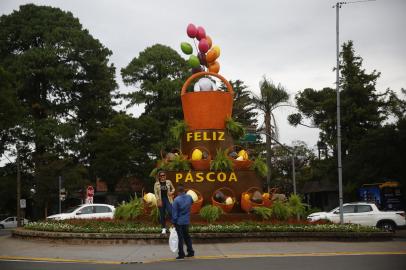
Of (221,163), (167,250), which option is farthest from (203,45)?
(167,250)

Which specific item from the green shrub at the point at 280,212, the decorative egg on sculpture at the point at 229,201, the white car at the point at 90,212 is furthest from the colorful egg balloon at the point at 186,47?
the white car at the point at 90,212

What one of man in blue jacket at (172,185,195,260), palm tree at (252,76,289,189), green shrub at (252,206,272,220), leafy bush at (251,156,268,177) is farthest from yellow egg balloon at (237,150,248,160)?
→ palm tree at (252,76,289,189)

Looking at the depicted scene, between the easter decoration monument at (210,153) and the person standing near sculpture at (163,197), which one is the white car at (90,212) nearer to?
the easter decoration monument at (210,153)

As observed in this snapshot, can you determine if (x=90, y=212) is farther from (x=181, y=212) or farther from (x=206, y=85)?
(x=181, y=212)

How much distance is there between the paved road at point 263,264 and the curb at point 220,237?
3.76 m

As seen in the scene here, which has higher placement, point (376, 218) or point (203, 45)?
point (203, 45)

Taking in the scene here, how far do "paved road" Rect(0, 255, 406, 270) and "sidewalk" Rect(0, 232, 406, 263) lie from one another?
34.9 inches

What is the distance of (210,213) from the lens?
63.1 ft

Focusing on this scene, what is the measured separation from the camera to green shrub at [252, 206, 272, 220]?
1988 cm

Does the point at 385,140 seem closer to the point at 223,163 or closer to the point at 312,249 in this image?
the point at 223,163

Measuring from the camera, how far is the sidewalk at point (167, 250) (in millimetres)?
13578

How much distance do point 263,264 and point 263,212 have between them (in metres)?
8.21

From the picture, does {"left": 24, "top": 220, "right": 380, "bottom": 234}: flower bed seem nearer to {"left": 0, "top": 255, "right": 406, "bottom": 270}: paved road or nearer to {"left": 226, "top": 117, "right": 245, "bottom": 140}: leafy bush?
{"left": 0, "top": 255, "right": 406, "bottom": 270}: paved road

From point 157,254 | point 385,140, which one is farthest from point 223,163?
point 385,140
